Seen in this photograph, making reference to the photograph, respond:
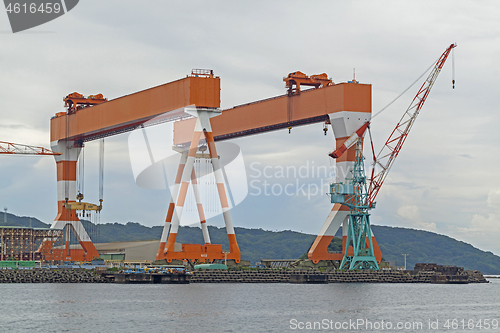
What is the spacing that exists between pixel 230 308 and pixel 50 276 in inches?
1573

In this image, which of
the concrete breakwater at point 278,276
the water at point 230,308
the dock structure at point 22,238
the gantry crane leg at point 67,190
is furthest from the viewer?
the gantry crane leg at point 67,190

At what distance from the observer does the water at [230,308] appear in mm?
51312

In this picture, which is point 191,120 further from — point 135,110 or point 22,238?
point 22,238

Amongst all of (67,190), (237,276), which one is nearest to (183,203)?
(237,276)

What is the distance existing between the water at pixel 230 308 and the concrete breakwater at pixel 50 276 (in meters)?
9.42

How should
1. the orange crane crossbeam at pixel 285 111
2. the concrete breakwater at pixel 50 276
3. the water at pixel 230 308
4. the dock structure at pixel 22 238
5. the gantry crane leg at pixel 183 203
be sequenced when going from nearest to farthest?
the water at pixel 230 308, the gantry crane leg at pixel 183 203, the orange crane crossbeam at pixel 285 111, the concrete breakwater at pixel 50 276, the dock structure at pixel 22 238

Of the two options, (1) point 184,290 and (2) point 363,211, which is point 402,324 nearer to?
(1) point 184,290

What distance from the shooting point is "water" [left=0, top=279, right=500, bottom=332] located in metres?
51.3

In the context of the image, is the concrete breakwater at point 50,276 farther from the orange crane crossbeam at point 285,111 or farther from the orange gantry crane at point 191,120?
the orange crane crossbeam at point 285,111

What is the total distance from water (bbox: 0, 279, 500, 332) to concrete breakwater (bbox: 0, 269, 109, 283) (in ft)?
30.9

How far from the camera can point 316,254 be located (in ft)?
312

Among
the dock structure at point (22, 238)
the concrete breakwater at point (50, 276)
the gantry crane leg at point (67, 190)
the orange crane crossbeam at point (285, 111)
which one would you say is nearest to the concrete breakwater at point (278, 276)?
the concrete breakwater at point (50, 276)

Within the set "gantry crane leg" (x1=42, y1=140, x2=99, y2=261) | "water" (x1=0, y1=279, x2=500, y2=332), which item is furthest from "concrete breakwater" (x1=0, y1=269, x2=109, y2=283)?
"gantry crane leg" (x1=42, y1=140, x2=99, y2=261)

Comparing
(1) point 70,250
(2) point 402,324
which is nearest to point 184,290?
(2) point 402,324
